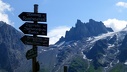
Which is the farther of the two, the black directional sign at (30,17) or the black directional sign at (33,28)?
the black directional sign at (30,17)

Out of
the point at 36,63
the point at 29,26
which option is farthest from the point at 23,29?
the point at 36,63

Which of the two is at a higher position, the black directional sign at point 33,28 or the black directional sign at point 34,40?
the black directional sign at point 33,28

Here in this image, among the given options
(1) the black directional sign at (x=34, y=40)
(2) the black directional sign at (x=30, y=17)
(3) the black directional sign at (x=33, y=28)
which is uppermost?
(2) the black directional sign at (x=30, y=17)

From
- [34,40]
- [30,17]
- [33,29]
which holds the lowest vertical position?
[34,40]

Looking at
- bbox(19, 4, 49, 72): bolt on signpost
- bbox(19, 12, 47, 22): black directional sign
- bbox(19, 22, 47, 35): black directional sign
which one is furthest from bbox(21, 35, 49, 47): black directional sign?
bbox(19, 12, 47, 22): black directional sign

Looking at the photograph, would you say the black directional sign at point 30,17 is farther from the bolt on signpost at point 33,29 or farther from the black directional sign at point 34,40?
Result: the black directional sign at point 34,40

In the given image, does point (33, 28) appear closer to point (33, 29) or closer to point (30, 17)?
point (33, 29)

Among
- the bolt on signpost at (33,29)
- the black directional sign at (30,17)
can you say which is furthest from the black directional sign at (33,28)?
the black directional sign at (30,17)

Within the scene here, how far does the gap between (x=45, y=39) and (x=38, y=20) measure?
4.66ft

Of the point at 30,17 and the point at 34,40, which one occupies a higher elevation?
the point at 30,17

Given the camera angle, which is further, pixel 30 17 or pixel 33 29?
pixel 30 17

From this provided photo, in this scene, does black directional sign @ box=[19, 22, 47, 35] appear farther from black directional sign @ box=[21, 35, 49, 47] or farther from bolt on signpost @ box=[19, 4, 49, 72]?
black directional sign @ box=[21, 35, 49, 47]

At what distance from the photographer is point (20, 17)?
22.8 meters

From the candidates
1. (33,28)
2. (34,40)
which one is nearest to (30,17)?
(33,28)
